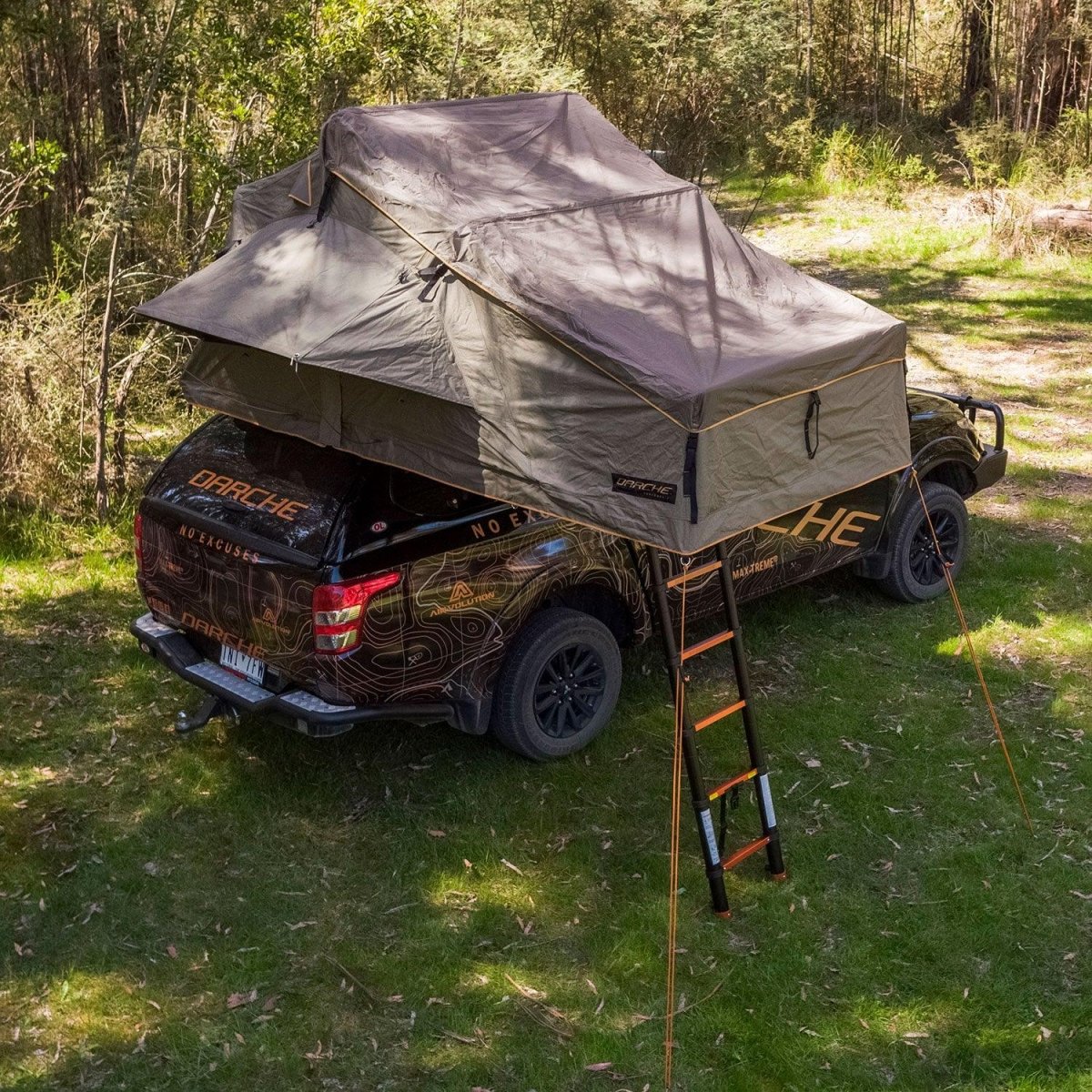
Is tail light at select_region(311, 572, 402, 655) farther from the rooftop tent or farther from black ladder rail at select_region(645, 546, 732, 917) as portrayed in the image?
black ladder rail at select_region(645, 546, 732, 917)

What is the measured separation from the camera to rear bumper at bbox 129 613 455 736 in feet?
17.6

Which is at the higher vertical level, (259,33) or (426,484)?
(259,33)

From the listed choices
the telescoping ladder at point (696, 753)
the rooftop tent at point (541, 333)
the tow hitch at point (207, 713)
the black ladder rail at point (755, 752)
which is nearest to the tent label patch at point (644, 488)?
the rooftop tent at point (541, 333)

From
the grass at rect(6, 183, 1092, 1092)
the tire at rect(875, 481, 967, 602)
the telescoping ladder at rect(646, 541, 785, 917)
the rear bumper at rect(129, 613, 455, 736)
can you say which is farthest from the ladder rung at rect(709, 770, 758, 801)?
the tire at rect(875, 481, 967, 602)

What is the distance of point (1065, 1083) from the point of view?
14.2ft

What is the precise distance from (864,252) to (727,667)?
10.3 meters

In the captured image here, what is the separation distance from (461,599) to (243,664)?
100 cm

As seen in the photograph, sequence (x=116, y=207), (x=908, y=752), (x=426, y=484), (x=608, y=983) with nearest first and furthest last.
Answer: (x=608, y=983) → (x=426, y=484) → (x=908, y=752) → (x=116, y=207)

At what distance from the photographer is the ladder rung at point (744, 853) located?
5.22 meters

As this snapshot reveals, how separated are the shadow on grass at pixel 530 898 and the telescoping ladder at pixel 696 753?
156 mm

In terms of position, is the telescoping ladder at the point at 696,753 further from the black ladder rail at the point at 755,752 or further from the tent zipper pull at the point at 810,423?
the tent zipper pull at the point at 810,423

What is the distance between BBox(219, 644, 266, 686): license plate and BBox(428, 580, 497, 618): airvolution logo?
78cm

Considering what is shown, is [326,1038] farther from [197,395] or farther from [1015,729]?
[1015,729]

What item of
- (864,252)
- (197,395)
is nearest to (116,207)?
(197,395)
